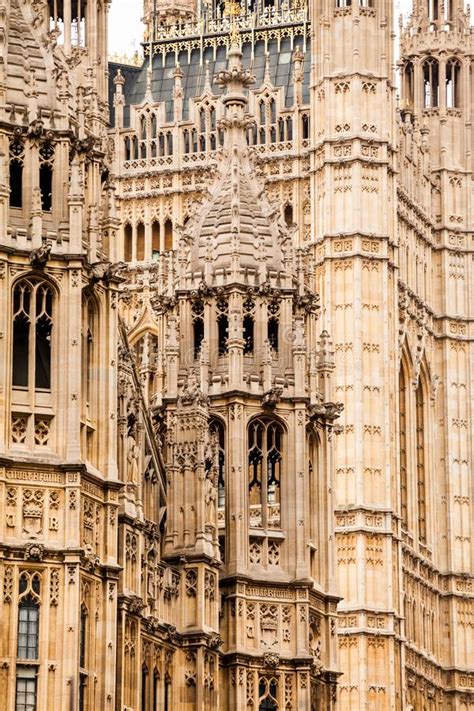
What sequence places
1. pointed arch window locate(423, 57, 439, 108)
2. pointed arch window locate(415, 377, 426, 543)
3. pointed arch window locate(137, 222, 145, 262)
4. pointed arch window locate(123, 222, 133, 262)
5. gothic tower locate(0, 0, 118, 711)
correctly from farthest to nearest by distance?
pointed arch window locate(423, 57, 439, 108), pointed arch window locate(415, 377, 426, 543), pointed arch window locate(123, 222, 133, 262), pointed arch window locate(137, 222, 145, 262), gothic tower locate(0, 0, 118, 711)

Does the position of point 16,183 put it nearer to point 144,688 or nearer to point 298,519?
point 144,688

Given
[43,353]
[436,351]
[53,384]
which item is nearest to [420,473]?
[436,351]

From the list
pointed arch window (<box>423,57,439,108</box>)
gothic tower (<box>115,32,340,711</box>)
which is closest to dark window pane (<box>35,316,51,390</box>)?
gothic tower (<box>115,32,340,711</box>)

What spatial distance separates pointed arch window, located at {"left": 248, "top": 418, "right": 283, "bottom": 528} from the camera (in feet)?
281

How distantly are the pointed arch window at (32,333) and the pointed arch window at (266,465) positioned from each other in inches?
609

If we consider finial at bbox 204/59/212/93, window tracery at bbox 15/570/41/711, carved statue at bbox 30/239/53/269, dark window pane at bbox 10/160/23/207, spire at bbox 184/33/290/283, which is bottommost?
window tracery at bbox 15/570/41/711

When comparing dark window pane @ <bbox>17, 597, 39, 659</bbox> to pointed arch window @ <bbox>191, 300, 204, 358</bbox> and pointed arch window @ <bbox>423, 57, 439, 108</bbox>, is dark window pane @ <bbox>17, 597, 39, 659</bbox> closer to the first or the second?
pointed arch window @ <bbox>191, 300, 204, 358</bbox>

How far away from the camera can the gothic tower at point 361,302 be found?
116000 mm

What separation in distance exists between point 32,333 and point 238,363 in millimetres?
15788

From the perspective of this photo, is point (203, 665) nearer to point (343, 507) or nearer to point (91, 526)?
point (91, 526)

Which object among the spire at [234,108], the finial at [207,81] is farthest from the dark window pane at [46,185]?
the finial at [207,81]

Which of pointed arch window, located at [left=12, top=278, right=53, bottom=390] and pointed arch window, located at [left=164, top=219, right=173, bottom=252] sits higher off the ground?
pointed arch window, located at [left=164, top=219, right=173, bottom=252]

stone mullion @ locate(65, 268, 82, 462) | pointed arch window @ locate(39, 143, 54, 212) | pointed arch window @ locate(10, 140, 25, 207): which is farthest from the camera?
pointed arch window @ locate(39, 143, 54, 212)

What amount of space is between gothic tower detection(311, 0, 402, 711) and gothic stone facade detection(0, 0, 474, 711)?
13cm
